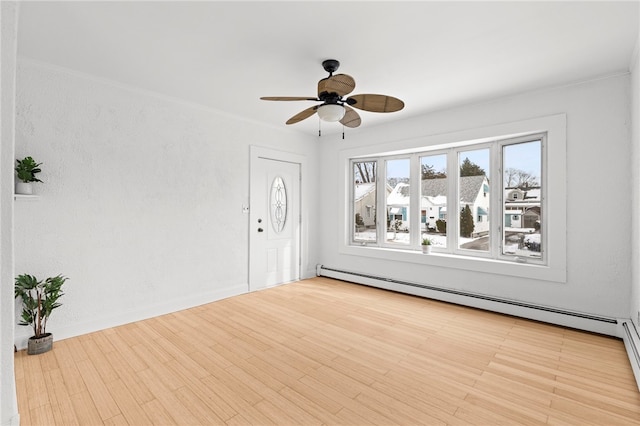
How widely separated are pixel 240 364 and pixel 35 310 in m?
2.01

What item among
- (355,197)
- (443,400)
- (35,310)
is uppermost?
(355,197)

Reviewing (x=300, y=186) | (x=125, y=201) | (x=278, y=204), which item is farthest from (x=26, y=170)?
(x=300, y=186)

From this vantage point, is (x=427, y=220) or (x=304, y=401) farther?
(x=427, y=220)

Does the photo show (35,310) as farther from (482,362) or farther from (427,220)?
(427,220)

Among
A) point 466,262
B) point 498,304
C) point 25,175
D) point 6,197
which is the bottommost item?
point 498,304

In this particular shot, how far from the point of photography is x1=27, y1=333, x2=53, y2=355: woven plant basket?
8.71 feet

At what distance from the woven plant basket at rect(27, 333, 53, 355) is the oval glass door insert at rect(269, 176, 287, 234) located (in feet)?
9.81

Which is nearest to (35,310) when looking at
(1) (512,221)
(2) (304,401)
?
(2) (304,401)

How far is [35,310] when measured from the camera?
2.79m

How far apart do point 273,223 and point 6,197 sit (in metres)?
3.71

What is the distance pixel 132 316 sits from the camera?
3430 mm

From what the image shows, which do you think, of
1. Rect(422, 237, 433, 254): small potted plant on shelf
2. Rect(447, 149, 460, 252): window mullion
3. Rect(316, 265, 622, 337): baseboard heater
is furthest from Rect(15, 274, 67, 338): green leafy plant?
Rect(447, 149, 460, 252): window mullion

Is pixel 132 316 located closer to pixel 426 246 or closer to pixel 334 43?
pixel 334 43

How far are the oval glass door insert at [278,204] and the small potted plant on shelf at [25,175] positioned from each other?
9.47 ft
